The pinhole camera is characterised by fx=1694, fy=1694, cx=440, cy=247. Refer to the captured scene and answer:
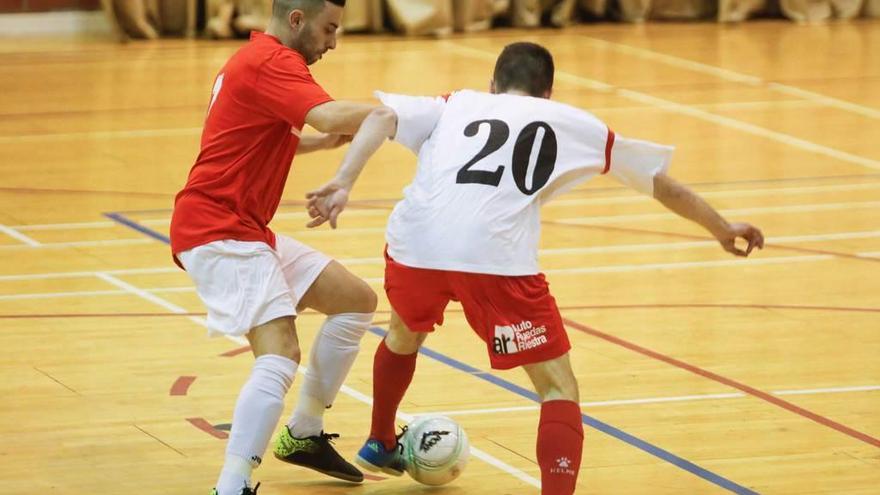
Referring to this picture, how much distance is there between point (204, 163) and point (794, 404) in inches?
97.7

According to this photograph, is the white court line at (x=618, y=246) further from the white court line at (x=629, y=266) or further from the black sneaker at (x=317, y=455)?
the black sneaker at (x=317, y=455)

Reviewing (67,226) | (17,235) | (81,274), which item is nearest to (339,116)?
(81,274)

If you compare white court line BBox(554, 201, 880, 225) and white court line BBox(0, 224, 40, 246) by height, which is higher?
white court line BBox(554, 201, 880, 225)

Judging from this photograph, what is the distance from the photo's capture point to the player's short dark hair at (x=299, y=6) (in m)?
4.82

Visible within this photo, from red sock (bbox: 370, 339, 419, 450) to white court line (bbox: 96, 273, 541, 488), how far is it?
39 cm

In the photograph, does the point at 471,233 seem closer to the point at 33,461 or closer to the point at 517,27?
the point at 33,461

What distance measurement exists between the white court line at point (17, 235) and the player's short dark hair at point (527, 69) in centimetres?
466

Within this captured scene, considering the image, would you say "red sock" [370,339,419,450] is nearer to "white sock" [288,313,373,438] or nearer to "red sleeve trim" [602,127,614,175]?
"white sock" [288,313,373,438]

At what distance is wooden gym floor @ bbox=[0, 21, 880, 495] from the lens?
555cm

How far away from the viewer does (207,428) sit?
586 cm

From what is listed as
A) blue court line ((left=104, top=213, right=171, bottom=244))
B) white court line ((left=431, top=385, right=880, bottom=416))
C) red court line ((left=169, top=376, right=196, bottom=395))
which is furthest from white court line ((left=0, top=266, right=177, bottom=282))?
white court line ((left=431, top=385, right=880, bottom=416))

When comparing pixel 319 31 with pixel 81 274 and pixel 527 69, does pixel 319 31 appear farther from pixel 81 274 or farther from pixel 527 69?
pixel 81 274

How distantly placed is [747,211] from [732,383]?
3462 mm

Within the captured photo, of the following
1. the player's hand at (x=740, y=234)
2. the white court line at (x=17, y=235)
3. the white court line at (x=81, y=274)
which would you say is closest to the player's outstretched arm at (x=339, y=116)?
the player's hand at (x=740, y=234)
